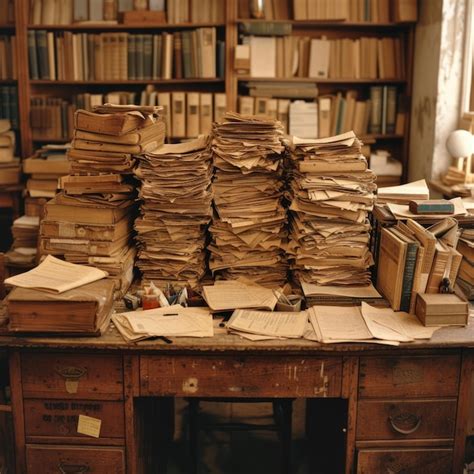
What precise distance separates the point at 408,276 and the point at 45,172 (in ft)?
9.52

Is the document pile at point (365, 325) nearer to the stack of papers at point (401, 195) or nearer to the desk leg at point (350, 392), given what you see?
the desk leg at point (350, 392)

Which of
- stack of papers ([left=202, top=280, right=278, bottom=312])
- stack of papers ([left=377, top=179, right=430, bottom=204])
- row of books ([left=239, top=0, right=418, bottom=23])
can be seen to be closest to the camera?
stack of papers ([left=202, top=280, right=278, bottom=312])

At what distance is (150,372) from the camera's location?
7.12 feet

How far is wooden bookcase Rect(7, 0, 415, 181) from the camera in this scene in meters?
4.77

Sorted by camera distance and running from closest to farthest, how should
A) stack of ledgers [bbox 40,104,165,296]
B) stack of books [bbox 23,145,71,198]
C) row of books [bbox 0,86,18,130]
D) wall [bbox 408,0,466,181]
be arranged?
stack of ledgers [bbox 40,104,165,296]
wall [bbox 408,0,466,181]
stack of books [bbox 23,145,71,198]
row of books [bbox 0,86,18,130]

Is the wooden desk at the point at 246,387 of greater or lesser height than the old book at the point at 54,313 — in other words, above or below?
below

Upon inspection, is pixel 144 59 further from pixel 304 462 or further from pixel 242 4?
pixel 304 462

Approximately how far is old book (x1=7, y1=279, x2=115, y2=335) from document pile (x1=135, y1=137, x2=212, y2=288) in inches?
18.8

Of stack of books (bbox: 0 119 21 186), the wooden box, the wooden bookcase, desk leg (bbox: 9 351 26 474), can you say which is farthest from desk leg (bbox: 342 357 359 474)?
stack of books (bbox: 0 119 21 186)

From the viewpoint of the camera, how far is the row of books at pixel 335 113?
485 centimetres

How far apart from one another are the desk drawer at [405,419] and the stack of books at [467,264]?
48 cm

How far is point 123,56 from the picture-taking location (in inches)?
190

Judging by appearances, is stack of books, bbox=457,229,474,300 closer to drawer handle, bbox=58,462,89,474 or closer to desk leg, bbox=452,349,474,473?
desk leg, bbox=452,349,474,473

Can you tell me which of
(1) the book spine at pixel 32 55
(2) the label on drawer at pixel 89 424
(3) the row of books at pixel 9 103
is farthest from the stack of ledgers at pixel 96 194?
(3) the row of books at pixel 9 103
